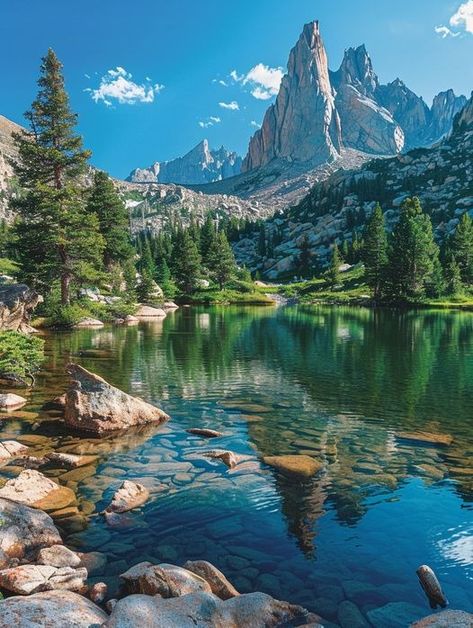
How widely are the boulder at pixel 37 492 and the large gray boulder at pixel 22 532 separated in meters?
0.99

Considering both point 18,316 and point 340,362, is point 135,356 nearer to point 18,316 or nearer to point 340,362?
point 18,316

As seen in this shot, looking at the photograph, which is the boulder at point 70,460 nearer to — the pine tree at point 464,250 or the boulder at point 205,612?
the boulder at point 205,612

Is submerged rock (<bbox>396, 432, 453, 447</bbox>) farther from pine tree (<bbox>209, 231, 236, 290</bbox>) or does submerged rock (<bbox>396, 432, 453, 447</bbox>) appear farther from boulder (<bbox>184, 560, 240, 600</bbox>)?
pine tree (<bbox>209, 231, 236, 290</bbox>)

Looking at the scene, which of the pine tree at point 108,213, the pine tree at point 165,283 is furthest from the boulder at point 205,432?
the pine tree at point 165,283

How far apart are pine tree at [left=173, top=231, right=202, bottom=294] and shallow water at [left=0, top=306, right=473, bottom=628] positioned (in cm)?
9006

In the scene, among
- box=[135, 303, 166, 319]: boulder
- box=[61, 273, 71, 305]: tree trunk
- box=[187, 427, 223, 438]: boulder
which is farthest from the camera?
box=[135, 303, 166, 319]: boulder

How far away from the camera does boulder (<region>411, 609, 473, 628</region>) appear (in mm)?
6176

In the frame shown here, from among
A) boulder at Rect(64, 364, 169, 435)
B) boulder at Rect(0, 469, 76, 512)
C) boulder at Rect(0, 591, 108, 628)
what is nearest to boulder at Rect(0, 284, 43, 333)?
boulder at Rect(64, 364, 169, 435)

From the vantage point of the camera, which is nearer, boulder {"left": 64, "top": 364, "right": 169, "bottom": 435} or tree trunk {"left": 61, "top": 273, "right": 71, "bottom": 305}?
boulder {"left": 64, "top": 364, "right": 169, "bottom": 435}

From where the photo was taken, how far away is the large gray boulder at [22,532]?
8.60 metres

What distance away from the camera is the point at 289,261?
7608 inches

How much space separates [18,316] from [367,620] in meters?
33.2

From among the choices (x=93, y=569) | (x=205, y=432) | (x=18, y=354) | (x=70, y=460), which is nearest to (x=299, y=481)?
(x=205, y=432)

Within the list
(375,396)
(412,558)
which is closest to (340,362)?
(375,396)
